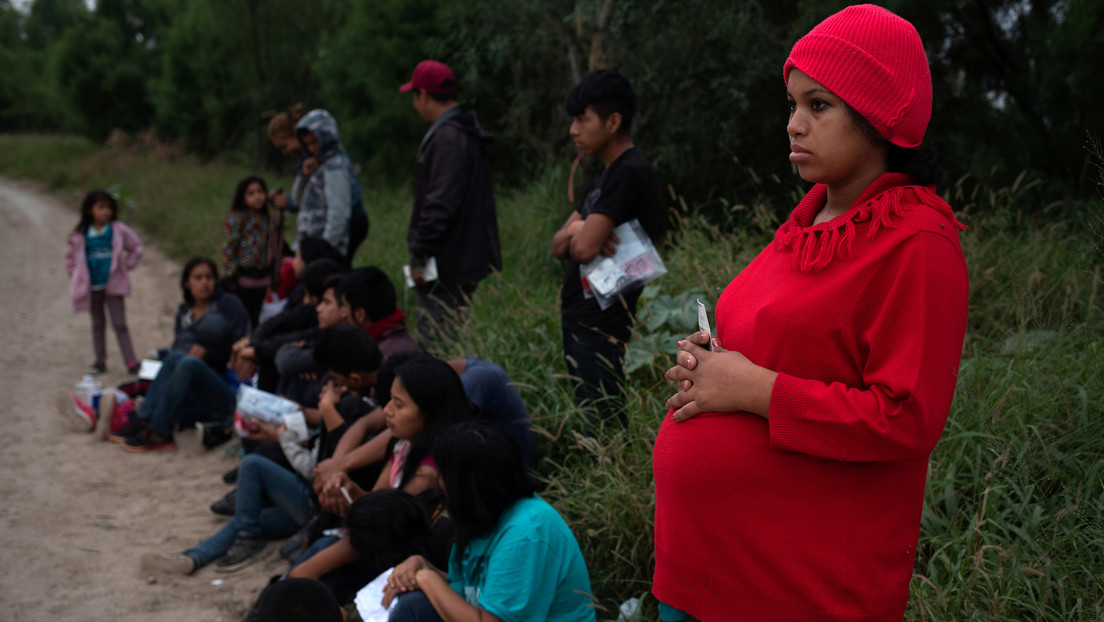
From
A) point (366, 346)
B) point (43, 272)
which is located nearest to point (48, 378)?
point (366, 346)

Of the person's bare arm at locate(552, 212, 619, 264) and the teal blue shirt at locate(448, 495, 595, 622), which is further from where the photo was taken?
the person's bare arm at locate(552, 212, 619, 264)

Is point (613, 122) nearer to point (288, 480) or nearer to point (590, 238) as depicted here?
point (590, 238)

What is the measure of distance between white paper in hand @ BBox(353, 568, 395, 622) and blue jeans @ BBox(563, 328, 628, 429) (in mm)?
1162

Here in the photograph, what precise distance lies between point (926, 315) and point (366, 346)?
316 cm

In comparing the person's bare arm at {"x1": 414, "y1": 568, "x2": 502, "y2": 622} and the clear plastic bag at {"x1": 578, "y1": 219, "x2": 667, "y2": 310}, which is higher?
the clear plastic bag at {"x1": 578, "y1": 219, "x2": 667, "y2": 310}

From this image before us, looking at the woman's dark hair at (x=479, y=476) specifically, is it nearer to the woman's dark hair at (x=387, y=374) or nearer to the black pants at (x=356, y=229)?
the woman's dark hair at (x=387, y=374)

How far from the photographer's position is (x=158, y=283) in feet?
35.9

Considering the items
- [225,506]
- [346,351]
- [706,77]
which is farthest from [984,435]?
[706,77]

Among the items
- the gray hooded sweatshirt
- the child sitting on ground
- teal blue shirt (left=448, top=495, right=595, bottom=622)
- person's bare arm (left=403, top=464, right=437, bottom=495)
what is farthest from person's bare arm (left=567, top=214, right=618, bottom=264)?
the gray hooded sweatshirt

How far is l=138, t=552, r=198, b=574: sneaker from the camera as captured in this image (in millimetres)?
3807

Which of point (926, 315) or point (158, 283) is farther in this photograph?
point (158, 283)

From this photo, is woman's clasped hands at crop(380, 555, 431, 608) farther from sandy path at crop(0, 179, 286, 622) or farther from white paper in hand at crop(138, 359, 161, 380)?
white paper in hand at crop(138, 359, 161, 380)

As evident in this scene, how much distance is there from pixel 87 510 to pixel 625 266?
11.0ft

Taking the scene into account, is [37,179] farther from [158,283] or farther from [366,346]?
[366,346]
